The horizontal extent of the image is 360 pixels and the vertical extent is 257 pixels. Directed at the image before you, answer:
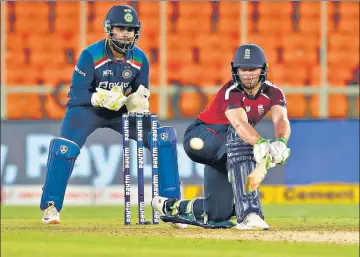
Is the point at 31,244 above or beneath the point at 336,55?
beneath

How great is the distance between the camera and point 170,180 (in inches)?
363

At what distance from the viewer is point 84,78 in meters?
9.24

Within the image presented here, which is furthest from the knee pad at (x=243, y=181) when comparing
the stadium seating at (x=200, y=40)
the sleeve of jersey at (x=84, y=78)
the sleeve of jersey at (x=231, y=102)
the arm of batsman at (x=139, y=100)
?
the stadium seating at (x=200, y=40)

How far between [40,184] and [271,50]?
443 centimetres

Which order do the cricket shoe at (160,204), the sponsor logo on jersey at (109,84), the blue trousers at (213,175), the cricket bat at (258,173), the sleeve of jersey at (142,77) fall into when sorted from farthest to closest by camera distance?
the sleeve of jersey at (142,77) < the sponsor logo on jersey at (109,84) < the cricket shoe at (160,204) < the blue trousers at (213,175) < the cricket bat at (258,173)

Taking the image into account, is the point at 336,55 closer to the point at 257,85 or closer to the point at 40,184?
the point at 40,184

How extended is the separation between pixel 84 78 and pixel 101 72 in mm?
141

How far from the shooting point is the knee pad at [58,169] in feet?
30.3

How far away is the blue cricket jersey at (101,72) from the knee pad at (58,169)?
1.19 ft

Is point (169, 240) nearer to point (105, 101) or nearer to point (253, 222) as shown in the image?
point (253, 222)

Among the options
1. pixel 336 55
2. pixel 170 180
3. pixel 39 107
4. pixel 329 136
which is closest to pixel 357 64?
pixel 336 55

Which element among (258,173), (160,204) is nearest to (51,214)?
(160,204)

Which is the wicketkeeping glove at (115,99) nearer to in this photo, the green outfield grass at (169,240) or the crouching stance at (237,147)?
the crouching stance at (237,147)

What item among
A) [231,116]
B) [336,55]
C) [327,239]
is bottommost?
[327,239]
